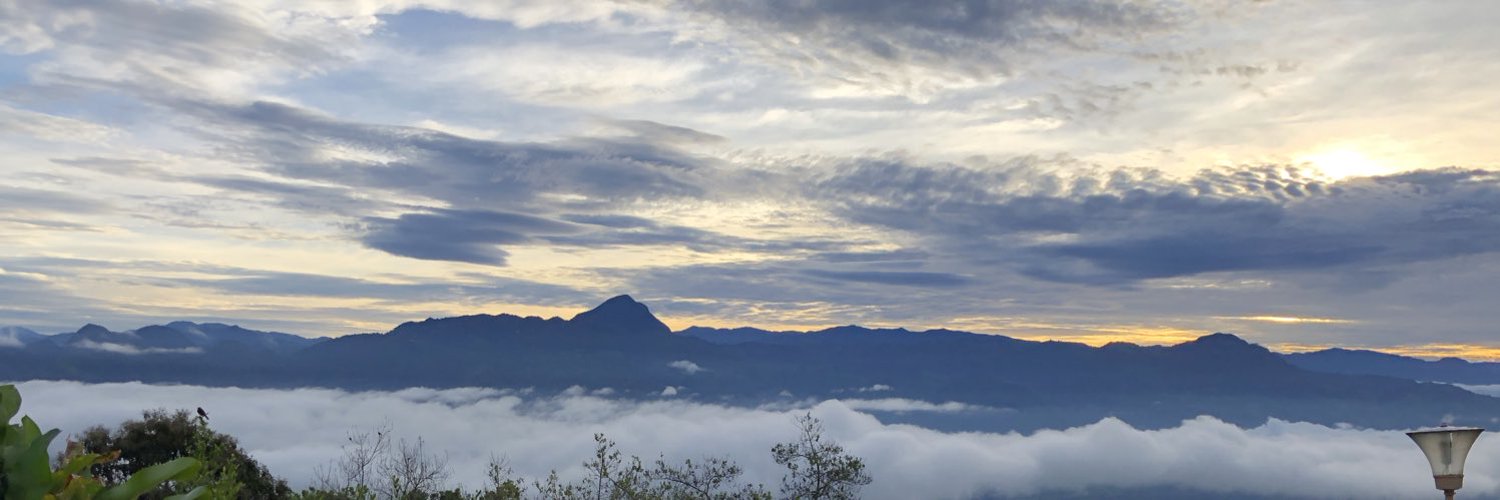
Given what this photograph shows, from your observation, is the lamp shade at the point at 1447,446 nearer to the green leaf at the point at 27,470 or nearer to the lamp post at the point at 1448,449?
the lamp post at the point at 1448,449

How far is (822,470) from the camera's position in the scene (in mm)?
44875

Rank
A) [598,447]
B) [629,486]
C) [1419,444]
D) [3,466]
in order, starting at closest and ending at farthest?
1. [3,466]
2. [1419,444]
3. [629,486]
4. [598,447]

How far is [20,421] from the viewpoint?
3.03 metres

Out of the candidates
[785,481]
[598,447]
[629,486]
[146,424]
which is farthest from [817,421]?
[146,424]

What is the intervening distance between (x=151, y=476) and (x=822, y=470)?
42794mm

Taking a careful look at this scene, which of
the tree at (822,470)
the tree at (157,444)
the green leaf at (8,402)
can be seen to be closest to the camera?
the green leaf at (8,402)

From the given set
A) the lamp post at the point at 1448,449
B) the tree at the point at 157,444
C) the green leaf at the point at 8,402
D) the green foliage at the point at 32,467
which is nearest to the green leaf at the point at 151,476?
the green foliage at the point at 32,467

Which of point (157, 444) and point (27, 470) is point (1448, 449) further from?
point (157, 444)

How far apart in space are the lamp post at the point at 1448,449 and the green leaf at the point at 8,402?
56.3 feet

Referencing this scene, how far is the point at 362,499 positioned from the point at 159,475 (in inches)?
611

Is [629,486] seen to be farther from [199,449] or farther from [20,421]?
[20,421]

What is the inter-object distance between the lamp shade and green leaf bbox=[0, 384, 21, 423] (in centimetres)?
1723

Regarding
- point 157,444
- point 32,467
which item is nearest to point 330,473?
point 157,444

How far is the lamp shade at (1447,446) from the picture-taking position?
53.7 feet
